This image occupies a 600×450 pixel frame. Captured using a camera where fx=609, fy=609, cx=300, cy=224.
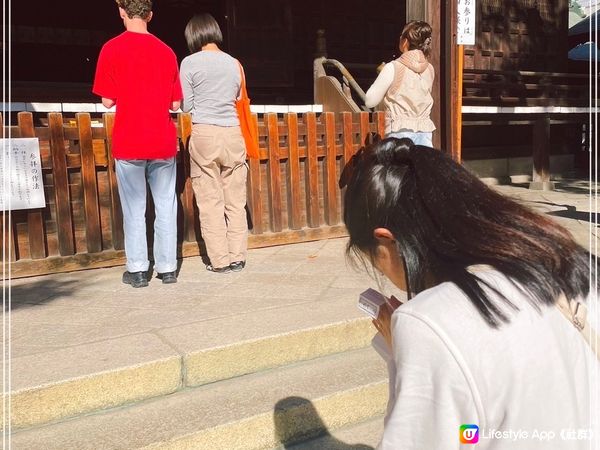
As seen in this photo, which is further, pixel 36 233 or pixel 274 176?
pixel 274 176

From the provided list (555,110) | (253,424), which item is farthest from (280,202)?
(555,110)

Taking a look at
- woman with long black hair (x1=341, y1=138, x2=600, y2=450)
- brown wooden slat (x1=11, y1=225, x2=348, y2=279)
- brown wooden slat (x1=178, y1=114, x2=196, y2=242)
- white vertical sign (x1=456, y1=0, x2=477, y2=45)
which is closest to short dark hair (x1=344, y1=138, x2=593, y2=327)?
woman with long black hair (x1=341, y1=138, x2=600, y2=450)

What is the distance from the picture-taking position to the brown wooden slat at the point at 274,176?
17.5 feet

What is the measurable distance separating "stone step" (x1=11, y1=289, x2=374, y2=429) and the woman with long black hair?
70.8 inches

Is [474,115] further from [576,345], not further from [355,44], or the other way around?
[576,345]

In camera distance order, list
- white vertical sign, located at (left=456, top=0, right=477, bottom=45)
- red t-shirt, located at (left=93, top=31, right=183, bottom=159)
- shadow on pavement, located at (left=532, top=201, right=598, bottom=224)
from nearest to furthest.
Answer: red t-shirt, located at (left=93, top=31, right=183, bottom=159), white vertical sign, located at (left=456, top=0, right=477, bottom=45), shadow on pavement, located at (left=532, top=201, right=598, bottom=224)

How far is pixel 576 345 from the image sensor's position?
41.6 inches

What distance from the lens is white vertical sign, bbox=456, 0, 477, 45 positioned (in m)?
6.09

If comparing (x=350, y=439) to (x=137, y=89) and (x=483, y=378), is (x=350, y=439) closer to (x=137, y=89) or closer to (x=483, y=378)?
(x=483, y=378)

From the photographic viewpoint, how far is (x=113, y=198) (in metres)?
4.71

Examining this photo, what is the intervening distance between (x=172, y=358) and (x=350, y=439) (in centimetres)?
89

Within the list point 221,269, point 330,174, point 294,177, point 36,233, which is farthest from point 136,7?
point 330,174

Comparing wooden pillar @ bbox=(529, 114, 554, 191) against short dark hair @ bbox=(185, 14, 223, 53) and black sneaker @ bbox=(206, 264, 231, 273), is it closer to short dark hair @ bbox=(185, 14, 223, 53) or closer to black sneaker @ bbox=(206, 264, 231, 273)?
black sneaker @ bbox=(206, 264, 231, 273)

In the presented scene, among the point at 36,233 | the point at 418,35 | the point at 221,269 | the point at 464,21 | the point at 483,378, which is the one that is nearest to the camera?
the point at 483,378
